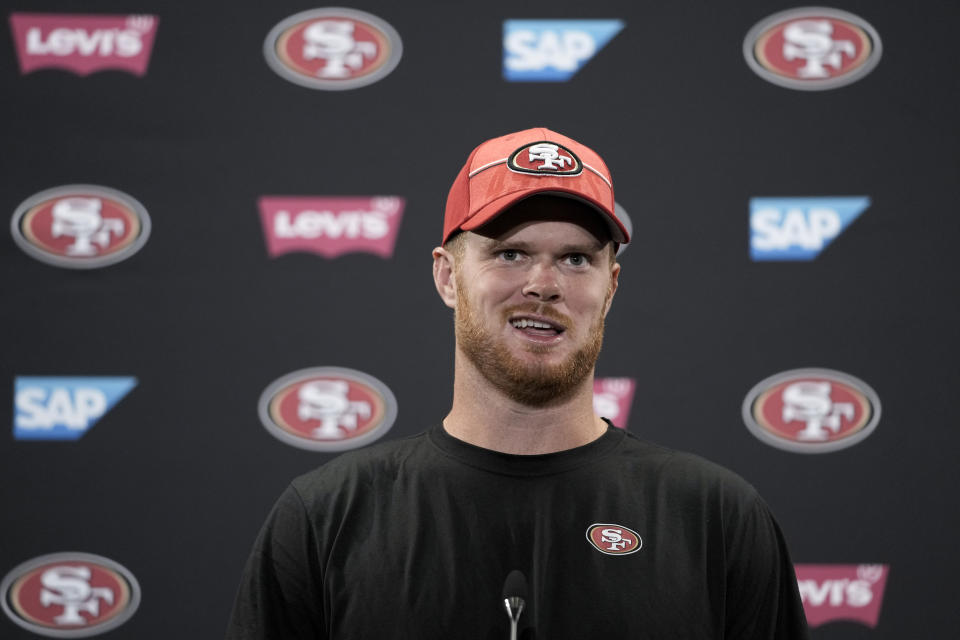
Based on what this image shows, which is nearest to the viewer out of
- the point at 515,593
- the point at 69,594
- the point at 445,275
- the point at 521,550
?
the point at 515,593

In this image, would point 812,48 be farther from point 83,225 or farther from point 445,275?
point 83,225

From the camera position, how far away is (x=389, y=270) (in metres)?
1.92

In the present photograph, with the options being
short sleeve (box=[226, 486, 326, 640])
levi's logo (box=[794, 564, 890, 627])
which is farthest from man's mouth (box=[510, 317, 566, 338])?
levi's logo (box=[794, 564, 890, 627])

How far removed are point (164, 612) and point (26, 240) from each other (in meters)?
0.82

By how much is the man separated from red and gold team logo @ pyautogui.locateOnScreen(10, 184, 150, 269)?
1.02 meters

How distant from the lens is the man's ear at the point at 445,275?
1.16 m

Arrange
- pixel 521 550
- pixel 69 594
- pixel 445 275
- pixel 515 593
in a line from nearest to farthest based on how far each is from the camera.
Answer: pixel 515 593 < pixel 521 550 < pixel 445 275 < pixel 69 594

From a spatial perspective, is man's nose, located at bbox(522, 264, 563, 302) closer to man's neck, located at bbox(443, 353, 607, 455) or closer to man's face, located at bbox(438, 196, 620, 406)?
man's face, located at bbox(438, 196, 620, 406)

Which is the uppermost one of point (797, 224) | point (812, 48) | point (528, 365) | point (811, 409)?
point (812, 48)

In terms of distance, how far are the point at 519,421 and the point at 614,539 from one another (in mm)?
172

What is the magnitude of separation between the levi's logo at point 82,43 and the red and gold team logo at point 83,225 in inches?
10.4

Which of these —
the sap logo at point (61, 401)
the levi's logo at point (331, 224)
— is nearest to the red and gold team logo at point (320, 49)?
the levi's logo at point (331, 224)

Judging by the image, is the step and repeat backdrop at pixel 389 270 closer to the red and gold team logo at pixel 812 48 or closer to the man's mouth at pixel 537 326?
the red and gold team logo at pixel 812 48

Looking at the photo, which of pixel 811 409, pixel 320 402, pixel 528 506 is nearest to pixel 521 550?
pixel 528 506
